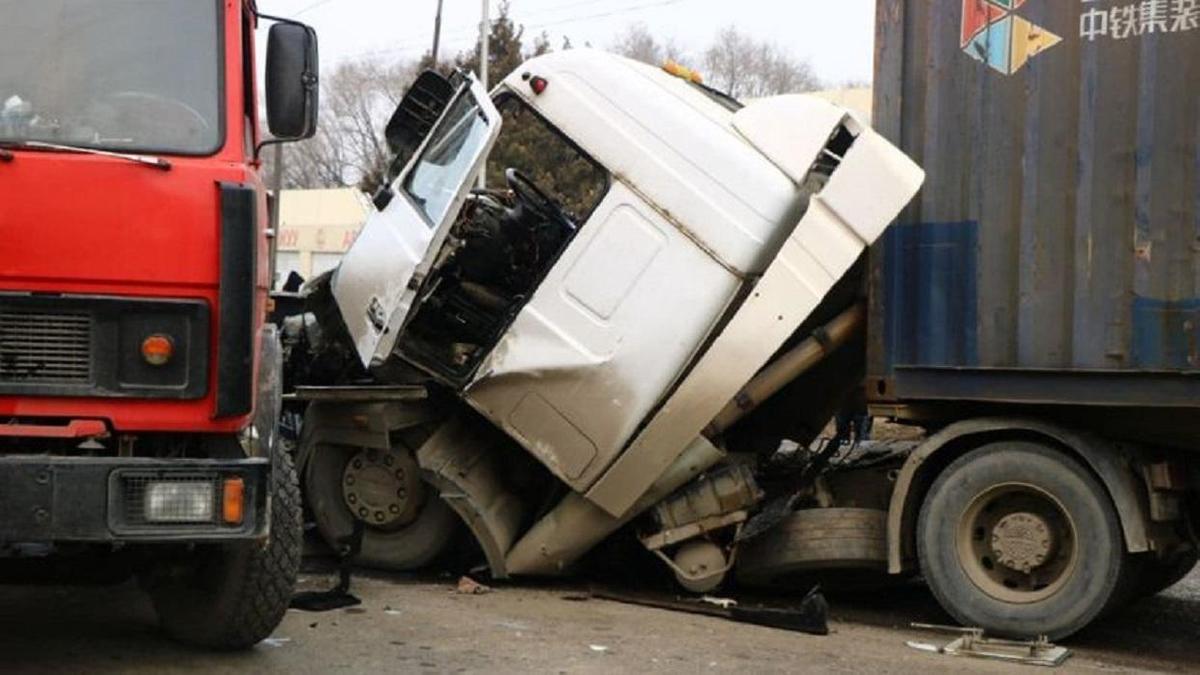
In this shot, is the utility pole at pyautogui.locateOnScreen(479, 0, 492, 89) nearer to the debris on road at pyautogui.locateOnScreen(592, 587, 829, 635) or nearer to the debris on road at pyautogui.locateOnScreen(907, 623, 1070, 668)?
the debris on road at pyautogui.locateOnScreen(592, 587, 829, 635)

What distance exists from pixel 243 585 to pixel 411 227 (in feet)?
7.80

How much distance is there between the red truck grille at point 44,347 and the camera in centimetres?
447

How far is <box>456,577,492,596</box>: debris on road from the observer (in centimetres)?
723

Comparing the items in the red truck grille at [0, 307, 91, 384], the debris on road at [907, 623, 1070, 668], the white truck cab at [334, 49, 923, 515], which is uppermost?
the white truck cab at [334, 49, 923, 515]

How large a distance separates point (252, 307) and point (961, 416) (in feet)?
11.7

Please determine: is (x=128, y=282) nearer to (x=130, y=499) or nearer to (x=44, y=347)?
(x=44, y=347)

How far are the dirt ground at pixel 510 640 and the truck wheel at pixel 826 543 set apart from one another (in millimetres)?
309

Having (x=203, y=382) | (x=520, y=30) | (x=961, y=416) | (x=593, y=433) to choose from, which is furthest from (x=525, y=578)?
(x=520, y=30)

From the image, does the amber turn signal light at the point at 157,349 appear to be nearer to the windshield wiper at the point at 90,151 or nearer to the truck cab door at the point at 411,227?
the windshield wiper at the point at 90,151

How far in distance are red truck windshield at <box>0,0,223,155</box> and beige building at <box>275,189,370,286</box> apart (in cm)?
3623

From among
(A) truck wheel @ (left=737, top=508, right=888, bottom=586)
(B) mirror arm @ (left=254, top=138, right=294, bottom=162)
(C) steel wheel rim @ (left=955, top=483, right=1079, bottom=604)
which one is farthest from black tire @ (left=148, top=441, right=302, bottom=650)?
(C) steel wheel rim @ (left=955, top=483, right=1079, bottom=604)

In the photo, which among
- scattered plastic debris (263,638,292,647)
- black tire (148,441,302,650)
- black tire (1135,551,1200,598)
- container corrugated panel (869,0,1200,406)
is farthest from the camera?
black tire (1135,551,1200,598)

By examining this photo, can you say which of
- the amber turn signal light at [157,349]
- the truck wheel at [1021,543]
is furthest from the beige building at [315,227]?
the amber turn signal light at [157,349]

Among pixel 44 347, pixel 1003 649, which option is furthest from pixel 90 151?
pixel 1003 649
